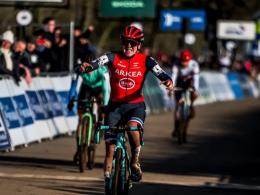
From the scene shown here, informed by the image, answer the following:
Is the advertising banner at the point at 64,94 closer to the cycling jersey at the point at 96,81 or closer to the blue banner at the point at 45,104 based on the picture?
the blue banner at the point at 45,104

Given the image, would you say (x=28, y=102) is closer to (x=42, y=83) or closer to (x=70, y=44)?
(x=42, y=83)

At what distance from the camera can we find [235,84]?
156ft

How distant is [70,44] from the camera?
23.7 meters

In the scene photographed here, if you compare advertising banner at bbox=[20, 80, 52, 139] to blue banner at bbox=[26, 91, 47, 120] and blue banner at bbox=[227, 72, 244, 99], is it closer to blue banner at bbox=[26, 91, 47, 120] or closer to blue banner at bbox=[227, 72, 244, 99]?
blue banner at bbox=[26, 91, 47, 120]

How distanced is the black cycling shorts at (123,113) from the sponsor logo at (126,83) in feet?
0.64

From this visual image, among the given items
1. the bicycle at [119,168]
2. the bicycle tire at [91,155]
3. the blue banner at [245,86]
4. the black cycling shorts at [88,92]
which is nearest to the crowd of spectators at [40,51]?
the black cycling shorts at [88,92]

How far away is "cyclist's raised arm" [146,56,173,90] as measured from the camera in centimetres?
1185

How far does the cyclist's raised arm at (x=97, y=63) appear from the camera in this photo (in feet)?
38.3

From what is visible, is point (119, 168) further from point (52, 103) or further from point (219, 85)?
point (219, 85)

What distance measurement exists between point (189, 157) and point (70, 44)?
18.3 ft

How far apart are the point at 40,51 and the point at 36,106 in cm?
224

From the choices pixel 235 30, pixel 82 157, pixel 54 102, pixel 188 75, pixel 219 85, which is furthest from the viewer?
pixel 235 30

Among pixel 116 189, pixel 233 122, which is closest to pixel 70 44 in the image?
pixel 233 122

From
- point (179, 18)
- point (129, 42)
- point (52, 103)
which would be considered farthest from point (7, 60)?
point (179, 18)
